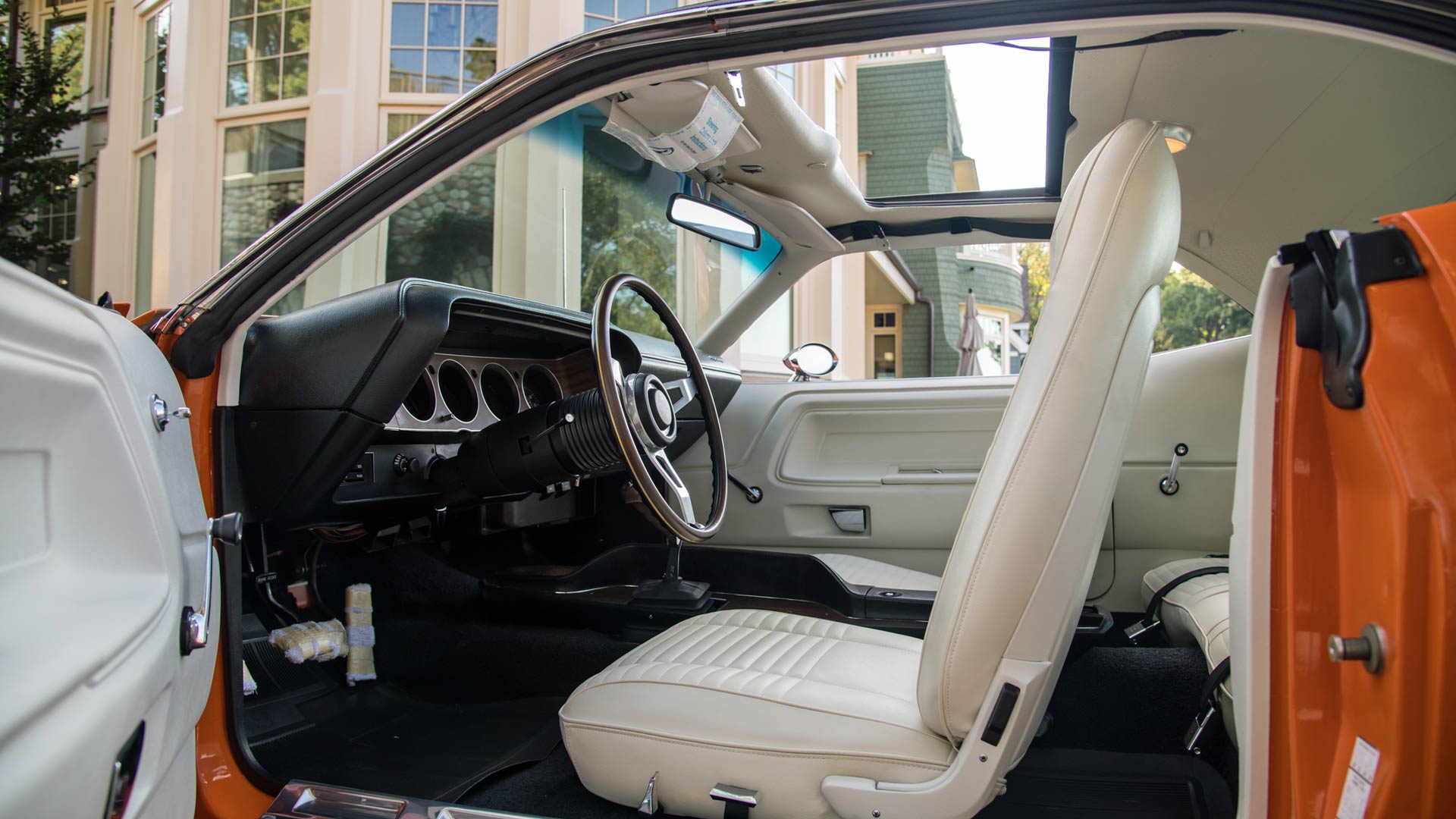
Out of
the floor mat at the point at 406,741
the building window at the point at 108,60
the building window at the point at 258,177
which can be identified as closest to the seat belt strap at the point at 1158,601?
the floor mat at the point at 406,741

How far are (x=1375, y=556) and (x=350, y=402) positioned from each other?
1370 millimetres

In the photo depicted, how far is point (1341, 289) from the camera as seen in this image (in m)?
0.73

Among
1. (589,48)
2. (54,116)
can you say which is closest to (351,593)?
(589,48)

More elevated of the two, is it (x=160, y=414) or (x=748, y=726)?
(x=160, y=414)

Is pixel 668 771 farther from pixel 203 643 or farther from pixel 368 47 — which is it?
pixel 368 47

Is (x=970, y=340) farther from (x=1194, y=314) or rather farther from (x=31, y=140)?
(x=31, y=140)

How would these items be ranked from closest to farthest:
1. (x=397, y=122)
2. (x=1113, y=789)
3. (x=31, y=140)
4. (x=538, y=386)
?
1. (x=1113, y=789)
2. (x=538, y=386)
3. (x=397, y=122)
4. (x=31, y=140)

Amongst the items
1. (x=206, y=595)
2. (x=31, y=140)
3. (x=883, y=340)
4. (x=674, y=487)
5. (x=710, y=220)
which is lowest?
(x=206, y=595)

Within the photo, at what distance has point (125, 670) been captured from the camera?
72 centimetres

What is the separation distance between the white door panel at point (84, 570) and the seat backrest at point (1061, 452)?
2.79 ft

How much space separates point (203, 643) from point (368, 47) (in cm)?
547

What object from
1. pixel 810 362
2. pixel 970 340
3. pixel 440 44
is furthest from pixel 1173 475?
pixel 440 44

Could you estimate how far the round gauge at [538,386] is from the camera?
2104 mm

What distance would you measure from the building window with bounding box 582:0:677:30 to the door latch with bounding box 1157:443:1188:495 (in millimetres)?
4770
